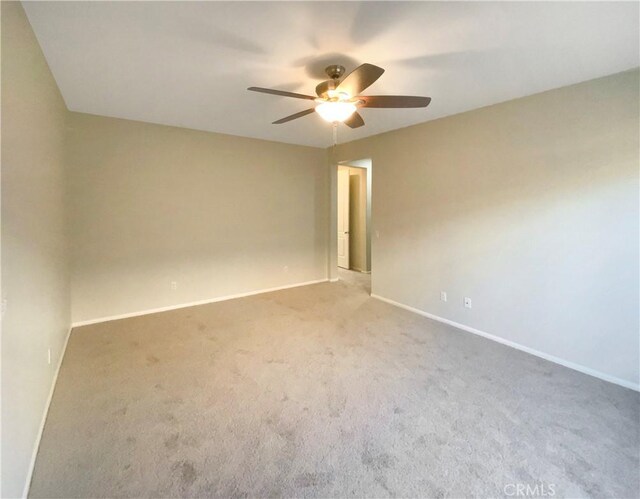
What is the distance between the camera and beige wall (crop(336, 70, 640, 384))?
98.7 inches

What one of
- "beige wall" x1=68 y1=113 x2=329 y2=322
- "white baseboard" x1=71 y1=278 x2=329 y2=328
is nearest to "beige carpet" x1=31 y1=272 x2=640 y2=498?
"white baseboard" x1=71 y1=278 x2=329 y2=328

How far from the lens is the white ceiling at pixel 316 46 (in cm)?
170

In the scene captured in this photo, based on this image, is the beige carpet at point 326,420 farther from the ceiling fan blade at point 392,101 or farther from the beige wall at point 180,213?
the ceiling fan blade at point 392,101

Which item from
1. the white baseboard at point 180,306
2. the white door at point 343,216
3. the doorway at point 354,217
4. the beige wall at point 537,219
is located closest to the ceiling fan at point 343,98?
the beige wall at point 537,219

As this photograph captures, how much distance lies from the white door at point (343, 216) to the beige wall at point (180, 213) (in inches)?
49.3

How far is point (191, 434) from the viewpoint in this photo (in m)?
1.95

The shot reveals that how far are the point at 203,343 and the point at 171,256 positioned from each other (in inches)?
62.5

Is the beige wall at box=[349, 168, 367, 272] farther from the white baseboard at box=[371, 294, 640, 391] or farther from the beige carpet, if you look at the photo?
the beige carpet

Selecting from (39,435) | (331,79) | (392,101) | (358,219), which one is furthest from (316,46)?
(358,219)

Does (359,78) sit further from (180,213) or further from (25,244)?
(180,213)

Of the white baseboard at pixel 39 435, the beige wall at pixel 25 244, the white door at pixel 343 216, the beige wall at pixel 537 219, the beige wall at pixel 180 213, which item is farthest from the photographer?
the white door at pixel 343 216

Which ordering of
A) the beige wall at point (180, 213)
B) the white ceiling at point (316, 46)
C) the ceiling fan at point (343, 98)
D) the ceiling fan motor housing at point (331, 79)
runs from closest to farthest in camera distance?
the white ceiling at point (316, 46) → the ceiling fan at point (343, 98) → the ceiling fan motor housing at point (331, 79) → the beige wall at point (180, 213)

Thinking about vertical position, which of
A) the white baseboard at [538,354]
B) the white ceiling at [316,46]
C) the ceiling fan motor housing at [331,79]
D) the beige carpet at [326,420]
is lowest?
the beige carpet at [326,420]

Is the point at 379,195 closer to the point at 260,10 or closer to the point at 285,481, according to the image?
the point at 260,10
